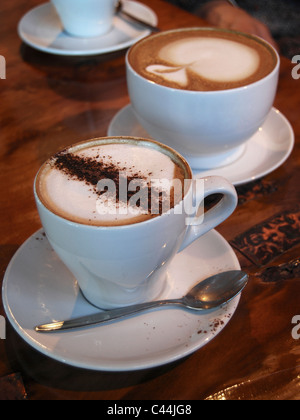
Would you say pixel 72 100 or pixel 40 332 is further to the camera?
pixel 72 100

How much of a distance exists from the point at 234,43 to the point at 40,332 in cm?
72

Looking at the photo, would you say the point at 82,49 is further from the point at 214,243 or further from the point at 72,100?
the point at 214,243

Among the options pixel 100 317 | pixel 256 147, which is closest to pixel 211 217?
pixel 100 317

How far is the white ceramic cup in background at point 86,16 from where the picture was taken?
4.19 feet

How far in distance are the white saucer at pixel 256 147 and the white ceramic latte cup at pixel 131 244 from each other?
0.76ft

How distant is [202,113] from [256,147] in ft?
0.64

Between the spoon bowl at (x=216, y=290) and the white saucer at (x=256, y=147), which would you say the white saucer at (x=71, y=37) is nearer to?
the white saucer at (x=256, y=147)

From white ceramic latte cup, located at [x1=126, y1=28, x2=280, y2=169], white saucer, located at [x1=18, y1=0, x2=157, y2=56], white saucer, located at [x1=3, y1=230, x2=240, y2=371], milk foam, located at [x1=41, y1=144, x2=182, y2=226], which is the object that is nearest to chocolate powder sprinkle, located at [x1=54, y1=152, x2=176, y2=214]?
milk foam, located at [x1=41, y1=144, x2=182, y2=226]

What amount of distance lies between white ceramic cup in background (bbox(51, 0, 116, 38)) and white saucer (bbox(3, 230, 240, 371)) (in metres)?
0.79

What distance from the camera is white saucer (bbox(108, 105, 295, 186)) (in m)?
0.90

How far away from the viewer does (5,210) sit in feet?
2.69

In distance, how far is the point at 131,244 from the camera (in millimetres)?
550

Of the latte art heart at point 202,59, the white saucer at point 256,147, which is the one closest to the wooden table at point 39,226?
the white saucer at point 256,147

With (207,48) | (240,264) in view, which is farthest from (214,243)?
(207,48)
